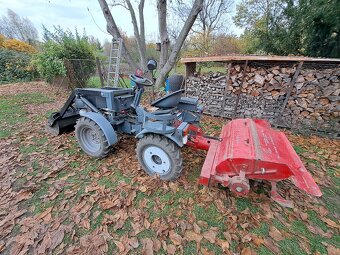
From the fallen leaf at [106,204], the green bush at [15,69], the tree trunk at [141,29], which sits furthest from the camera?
the green bush at [15,69]

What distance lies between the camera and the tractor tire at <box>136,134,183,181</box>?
243 centimetres

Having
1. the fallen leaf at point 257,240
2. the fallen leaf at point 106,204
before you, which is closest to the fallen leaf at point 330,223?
the fallen leaf at point 257,240

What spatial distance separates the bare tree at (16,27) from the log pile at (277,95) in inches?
1583

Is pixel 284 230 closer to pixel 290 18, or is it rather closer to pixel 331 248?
pixel 331 248

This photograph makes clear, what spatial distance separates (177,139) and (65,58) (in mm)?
7925

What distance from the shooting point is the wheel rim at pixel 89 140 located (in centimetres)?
326

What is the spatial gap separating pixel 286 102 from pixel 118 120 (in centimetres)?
426

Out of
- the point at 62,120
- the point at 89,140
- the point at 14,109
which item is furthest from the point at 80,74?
the point at 89,140

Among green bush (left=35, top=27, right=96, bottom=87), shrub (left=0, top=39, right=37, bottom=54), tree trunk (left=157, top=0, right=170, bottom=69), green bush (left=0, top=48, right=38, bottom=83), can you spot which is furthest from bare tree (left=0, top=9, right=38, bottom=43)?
tree trunk (left=157, top=0, right=170, bottom=69)

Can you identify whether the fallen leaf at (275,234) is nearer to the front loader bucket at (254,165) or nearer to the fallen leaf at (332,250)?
the fallen leaf at (332,250)

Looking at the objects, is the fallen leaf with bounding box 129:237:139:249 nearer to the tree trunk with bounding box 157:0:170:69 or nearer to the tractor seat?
the tractor seat

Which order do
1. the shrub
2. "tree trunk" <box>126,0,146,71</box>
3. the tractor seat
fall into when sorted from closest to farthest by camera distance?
the tractor seat < "tree trunk" <box>126,0,146,71</box> < the shrub

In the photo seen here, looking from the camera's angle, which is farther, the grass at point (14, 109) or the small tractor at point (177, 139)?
the grass at point (14, 109)

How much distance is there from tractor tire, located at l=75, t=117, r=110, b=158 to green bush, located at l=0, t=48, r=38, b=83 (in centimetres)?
1107
